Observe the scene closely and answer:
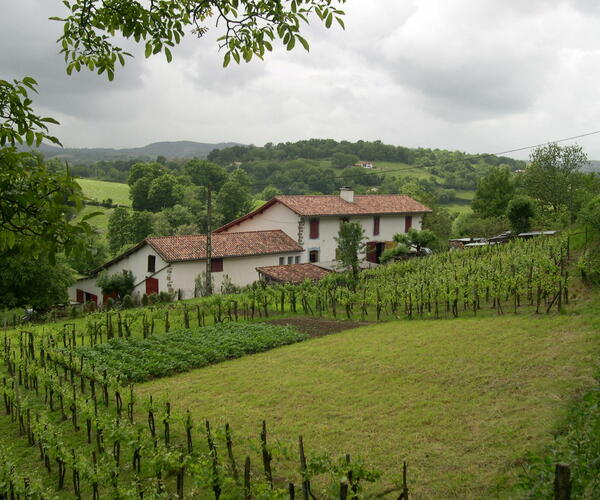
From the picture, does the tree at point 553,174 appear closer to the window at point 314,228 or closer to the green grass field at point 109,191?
the window at point 314,228

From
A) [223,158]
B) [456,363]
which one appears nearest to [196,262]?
[456,363]

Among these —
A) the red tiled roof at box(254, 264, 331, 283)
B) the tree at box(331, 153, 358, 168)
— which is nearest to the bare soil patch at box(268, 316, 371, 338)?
the red tiled roof at box(254, 264, 331, 283)

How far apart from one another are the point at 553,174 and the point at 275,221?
A: 28521 mm

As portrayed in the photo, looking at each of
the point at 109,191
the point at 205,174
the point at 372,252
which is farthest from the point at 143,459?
the point at 109,191

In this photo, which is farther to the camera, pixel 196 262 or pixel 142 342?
pixel 196 262

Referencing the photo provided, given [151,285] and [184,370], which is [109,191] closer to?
[151,285]

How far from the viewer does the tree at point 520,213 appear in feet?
132

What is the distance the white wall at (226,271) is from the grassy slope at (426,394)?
1453cm

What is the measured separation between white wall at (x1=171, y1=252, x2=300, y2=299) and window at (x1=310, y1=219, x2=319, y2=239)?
330cm

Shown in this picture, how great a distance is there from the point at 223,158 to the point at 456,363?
112687mm

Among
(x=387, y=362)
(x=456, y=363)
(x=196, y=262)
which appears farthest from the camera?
(x=196, y=262)

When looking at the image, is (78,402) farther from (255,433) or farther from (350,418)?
(350,418)

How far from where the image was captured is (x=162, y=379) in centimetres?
1336

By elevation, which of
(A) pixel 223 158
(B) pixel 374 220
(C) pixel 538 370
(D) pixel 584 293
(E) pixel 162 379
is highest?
(A) pixel 223 158
